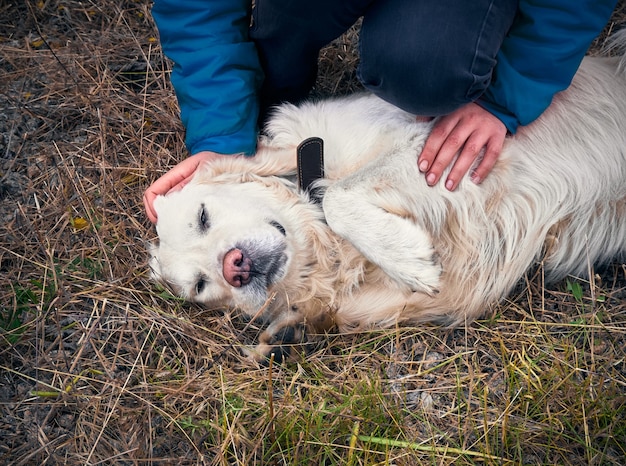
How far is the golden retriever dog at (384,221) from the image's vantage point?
2.84 metres

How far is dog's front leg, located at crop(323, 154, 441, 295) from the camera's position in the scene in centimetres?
267

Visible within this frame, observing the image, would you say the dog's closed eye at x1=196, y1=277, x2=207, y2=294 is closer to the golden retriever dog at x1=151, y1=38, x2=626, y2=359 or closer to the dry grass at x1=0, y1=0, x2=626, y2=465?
the golden retriever dog at x1=151, y1=38, x2=626, y2=359

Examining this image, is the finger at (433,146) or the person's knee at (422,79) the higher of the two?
the person's knee at (422,79)

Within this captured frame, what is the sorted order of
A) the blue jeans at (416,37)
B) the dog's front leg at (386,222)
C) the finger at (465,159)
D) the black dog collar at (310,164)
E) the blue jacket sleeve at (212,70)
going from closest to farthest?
1. the blue jeans at (416,37)
2. the dog's front leg at (386,222)
3. the finger at (465,159)
4. the black dog collar at (310,164)
5. the blue jacket sleeve at (212,70)

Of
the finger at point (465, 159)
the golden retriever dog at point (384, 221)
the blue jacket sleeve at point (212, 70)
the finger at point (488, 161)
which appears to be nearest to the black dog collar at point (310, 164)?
the golden retriever dog at point (384, 221)

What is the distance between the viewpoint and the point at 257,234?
287 centimetres

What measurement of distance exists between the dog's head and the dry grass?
157mm

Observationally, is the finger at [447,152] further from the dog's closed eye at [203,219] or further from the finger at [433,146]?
the dog's closed eye at [203,219]

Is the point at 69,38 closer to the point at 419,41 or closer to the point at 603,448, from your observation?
the point at 419,41

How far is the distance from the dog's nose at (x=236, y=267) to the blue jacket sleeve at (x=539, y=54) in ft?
4.54

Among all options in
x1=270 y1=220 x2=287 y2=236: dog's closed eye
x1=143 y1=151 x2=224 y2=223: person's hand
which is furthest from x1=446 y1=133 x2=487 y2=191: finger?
x1=143 y1=151 x2=224 y2=223: person's hand

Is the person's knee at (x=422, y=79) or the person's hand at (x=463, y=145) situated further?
the person's hand at (x=463, y=145)

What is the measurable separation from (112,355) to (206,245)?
0.70 meters

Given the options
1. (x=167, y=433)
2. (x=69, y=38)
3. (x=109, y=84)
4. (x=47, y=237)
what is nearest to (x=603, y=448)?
(x=167, y=433)
